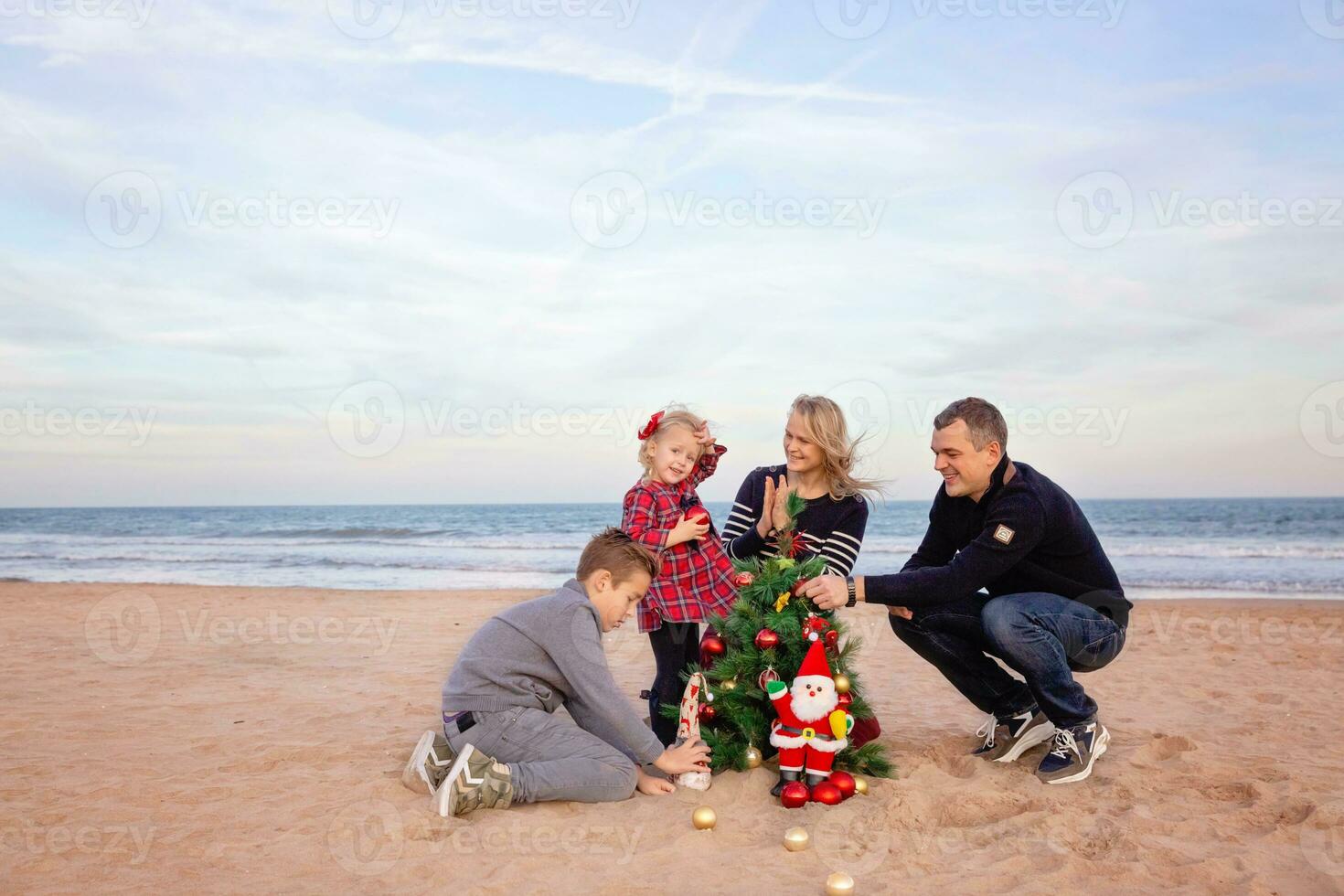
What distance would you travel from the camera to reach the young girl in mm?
4605

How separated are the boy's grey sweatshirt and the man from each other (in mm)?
1020

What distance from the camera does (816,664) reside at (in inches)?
151

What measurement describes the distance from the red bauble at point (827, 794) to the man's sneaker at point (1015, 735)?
1058 mm

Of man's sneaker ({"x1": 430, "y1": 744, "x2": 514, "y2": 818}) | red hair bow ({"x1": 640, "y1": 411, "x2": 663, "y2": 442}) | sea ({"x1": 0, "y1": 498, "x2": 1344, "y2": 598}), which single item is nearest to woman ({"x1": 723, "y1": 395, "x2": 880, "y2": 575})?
red hair bow ({"x1": 640, "y1": 411, "x2": 663, "y2": 442})

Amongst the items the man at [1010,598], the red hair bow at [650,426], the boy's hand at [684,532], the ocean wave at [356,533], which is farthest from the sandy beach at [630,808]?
the ocean wave at [356,533]

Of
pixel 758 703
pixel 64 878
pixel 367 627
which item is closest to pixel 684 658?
pixel 758 703

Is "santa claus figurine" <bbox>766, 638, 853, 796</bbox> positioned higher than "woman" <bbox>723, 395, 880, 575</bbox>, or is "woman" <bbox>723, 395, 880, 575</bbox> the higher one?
"woman" <bbox>723, 395, 880, 575</bbox>

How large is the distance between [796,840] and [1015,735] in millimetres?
1781

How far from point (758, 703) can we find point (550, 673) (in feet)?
3.26

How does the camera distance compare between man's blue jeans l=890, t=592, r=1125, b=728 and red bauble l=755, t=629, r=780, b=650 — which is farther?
man's blue jeans l=890, t=592, r=1125, b=728

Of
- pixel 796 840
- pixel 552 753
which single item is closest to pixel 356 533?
pixel 552 753

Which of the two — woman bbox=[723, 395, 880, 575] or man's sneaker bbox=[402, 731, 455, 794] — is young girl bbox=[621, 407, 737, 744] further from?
man's sneaker bbox=[402, 731, 455, 794]

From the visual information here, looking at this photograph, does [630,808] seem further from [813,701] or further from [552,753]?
[813,701]

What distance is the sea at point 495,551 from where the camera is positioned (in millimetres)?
16828
